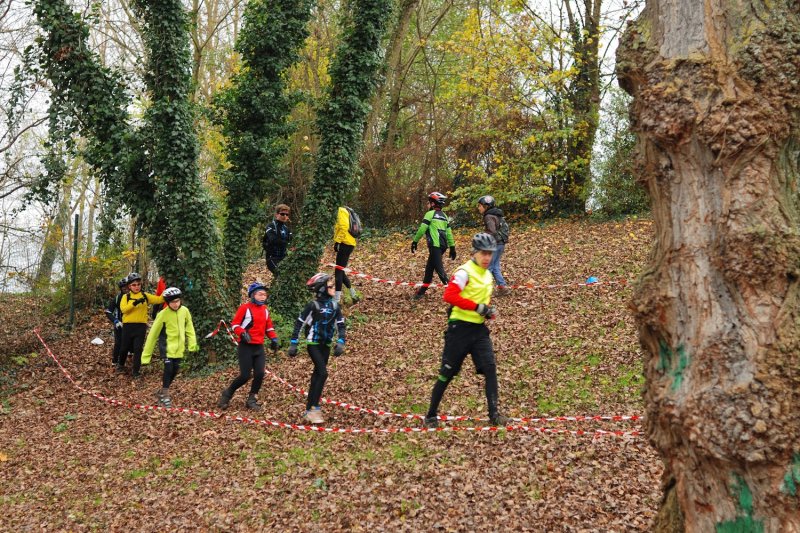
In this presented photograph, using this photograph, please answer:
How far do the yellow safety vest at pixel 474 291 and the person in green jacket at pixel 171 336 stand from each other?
504cm

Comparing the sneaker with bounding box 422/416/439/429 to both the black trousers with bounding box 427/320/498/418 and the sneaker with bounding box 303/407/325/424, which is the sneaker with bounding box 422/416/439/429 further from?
the sneaker with bounding box 303/407/325/424

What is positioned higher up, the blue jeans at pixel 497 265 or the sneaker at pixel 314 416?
the blue jeans at pixel 497 265

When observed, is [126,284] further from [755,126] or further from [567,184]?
[567,184]

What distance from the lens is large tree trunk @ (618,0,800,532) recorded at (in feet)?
10.7

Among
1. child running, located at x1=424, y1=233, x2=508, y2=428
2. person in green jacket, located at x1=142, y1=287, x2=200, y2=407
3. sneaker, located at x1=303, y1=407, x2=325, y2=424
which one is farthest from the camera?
person in green jacket, located at x1=142, y1=287, x2=200, y2=407

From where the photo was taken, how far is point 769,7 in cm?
354

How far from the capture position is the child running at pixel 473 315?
7680 millimetres

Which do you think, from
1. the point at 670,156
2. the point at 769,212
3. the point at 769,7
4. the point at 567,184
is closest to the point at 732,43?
the point at 769,7

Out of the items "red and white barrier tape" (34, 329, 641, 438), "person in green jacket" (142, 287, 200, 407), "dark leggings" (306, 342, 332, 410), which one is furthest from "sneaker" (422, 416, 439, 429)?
"person in green jacket" (142, 287, 200, 407)

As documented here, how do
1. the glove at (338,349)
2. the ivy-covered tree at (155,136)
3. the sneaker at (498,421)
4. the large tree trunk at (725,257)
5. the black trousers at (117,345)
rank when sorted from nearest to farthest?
1. the large tree trunk at (725,257)
2. the sneaker at (498,421)
3. the glove at (338,349)
4. the ivy-covered tree at (155,136)
5. the black trousers at (117,345)

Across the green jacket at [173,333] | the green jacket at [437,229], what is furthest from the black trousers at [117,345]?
the green jacket at [437,229]

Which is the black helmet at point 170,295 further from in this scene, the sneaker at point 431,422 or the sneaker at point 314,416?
the sneaker at point 431,422

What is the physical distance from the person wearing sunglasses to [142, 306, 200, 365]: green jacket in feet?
9.98

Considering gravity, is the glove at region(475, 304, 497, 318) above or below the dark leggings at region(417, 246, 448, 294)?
below
